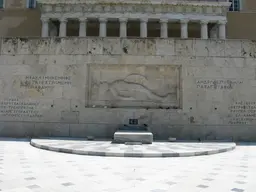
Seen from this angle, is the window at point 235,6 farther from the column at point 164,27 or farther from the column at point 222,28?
the column at point 164,27

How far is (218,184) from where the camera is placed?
559 centimetres

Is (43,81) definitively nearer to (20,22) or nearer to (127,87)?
(127,87)

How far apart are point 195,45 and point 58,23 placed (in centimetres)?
3180

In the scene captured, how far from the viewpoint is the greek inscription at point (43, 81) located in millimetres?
14633

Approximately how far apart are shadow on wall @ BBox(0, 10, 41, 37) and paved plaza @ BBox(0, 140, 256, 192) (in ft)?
126

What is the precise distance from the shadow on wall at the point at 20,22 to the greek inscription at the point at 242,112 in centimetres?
3653

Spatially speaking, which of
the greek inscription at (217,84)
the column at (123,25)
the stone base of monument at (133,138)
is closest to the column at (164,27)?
the column at (123,25)

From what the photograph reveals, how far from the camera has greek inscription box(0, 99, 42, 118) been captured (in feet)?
47.6

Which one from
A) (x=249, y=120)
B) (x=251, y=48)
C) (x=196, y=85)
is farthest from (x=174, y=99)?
(x=251, y=48)

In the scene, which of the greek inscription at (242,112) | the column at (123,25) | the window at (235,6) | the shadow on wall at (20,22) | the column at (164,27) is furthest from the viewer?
the window at (235,6)

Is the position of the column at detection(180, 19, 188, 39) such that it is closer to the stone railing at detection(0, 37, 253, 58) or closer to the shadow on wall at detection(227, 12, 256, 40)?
the shadow on wall at detection(227, 12, 256, 40)

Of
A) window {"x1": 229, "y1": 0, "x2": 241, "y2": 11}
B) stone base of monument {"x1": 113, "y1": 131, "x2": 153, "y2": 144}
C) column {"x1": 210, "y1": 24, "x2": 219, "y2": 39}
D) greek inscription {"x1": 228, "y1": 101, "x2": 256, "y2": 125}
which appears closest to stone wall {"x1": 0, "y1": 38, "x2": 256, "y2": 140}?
greek inscription {"x1": 228, "y1": 101, "x2": 256, "y2": 125}

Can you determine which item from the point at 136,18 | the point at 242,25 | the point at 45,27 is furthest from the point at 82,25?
the point at 242,25

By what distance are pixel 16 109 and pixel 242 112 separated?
12164 millimetres
